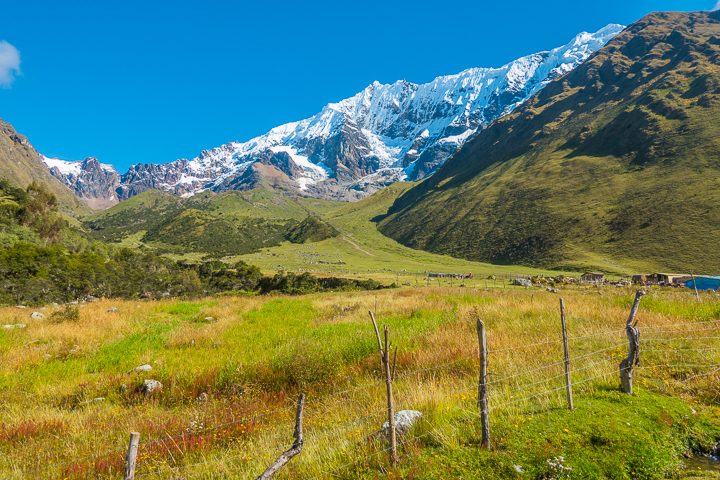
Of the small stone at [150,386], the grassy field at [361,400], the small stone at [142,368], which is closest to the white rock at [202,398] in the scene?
the grassy field at [361,400]

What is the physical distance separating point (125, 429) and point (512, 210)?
173 meters

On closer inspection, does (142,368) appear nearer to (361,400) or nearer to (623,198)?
(361,400)

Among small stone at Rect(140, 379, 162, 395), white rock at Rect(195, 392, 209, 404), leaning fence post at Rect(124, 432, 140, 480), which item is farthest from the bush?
leaning fence post at Rect(124, 432, 140, 480)

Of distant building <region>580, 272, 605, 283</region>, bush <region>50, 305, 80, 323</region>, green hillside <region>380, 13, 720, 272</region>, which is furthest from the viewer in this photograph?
green hillside <region>380, 13, 720, 272</region>

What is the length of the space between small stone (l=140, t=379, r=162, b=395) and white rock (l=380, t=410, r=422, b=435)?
6.51m

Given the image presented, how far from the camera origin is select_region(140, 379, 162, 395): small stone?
9.15 metres

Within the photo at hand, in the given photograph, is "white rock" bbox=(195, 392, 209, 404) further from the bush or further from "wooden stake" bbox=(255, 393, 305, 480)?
the bush

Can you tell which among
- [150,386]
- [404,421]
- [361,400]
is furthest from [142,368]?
[404,421]

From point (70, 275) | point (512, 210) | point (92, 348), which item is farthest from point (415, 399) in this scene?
point (512, 210)

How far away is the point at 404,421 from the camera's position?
233 inches

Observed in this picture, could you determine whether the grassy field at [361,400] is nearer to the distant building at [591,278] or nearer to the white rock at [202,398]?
the white rock at [202,398]

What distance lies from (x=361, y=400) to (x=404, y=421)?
6.58 ft

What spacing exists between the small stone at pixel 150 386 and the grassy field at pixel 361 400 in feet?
0.75

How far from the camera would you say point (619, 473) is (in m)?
4.94
